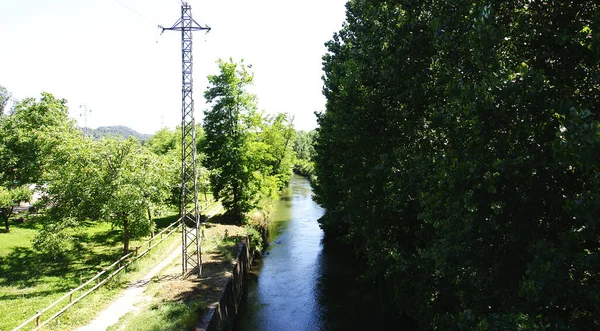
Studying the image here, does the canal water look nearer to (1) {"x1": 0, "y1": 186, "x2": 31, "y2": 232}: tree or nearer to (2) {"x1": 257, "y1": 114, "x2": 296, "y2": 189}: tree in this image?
(2) {"x1": 257, "y1": 114, "x2": 296, "y2": 189}: tree

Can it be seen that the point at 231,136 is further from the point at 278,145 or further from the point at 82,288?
the point at 82,288

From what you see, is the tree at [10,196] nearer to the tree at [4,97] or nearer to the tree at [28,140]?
the tree at [28,140]

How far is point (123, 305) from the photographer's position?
1479cm

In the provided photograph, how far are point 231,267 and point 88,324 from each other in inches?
300

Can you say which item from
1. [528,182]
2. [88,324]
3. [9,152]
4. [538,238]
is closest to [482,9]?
[528,182]

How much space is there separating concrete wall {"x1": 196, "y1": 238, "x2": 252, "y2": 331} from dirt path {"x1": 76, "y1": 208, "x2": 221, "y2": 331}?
3145 millimetres

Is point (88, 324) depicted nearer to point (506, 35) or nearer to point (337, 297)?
point (337, 297)

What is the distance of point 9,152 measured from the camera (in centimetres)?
2880

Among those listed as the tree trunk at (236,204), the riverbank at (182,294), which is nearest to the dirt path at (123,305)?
the riverbank at (182,294)

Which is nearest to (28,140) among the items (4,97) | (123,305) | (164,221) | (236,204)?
(164,221)

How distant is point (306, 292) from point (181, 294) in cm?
841

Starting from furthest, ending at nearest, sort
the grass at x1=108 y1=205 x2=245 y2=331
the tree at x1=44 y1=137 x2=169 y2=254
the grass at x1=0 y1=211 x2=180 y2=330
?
1. the tree at x1=44 y1=137 x2=169 y2=254
2. the grass at x1=0 y1=211 x2=180 y2=330
3. the grass at x1=108 y1=205 x2=245 y2=331

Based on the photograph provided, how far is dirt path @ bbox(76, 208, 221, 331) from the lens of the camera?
13.1 m

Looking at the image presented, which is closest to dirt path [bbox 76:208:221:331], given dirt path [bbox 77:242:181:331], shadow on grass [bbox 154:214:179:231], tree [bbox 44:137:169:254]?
dirt path [bbox 77:242:181:331]
